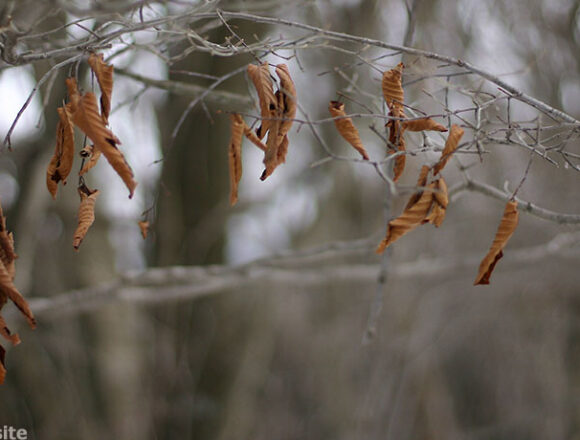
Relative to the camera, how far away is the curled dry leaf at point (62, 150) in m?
1.60

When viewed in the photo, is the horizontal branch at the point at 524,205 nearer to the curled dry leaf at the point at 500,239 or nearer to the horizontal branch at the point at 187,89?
the curled dry leaf at the point at 500,239

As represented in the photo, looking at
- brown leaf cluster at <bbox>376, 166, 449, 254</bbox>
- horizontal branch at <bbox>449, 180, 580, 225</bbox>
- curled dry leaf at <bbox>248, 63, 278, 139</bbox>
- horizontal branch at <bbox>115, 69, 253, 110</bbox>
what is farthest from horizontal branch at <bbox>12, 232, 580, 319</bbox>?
curled dry leaf at <bbox>248, 63, 278, 139</bbox>

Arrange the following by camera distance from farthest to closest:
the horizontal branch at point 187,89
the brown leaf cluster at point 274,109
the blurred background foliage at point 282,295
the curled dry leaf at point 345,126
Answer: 1. the blurred background foliage at point 282,295
2. the horizontal branch at point 187,89
3. the curled dry leaf at point 345,126
4. the brown leaf cluster at point 274,109

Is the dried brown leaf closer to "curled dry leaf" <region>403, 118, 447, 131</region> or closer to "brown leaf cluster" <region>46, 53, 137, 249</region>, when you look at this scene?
"curled dry leaf" <region>403, 118, 447, 131</region>

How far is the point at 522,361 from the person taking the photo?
7793 mm

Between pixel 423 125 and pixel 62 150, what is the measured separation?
1.04 metres

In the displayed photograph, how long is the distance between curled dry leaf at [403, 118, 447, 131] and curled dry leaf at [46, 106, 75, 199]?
0.96 metres

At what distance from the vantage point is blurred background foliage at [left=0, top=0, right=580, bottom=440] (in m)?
5.66

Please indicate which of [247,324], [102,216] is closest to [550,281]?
[247,324]

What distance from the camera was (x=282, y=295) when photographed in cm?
772

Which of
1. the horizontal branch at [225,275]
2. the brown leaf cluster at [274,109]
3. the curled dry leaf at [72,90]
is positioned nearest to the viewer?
the curled dry leaf at [72,90]

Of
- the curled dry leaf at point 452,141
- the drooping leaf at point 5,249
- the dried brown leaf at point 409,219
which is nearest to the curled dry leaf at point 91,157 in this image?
the drooping leaf at point 5,249

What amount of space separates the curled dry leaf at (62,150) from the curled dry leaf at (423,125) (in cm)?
96

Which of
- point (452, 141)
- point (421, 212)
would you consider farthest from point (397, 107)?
point (421, 212)
